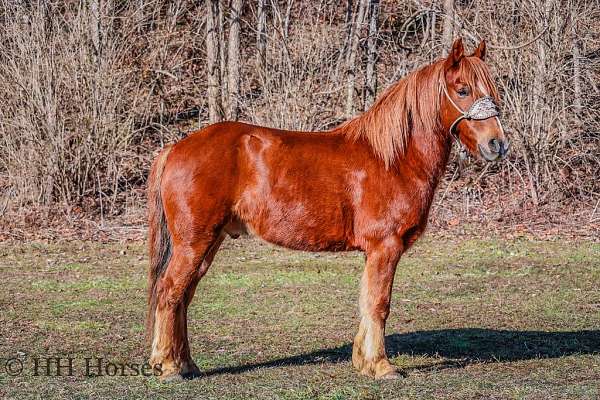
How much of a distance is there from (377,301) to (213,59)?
1255 cm

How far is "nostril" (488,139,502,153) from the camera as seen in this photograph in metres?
6.00

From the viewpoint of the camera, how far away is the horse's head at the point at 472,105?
602cm

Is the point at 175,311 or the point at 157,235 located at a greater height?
the point at 157,235

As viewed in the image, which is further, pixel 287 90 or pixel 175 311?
pixel 287 90

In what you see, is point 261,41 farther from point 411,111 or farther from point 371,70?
point 411,111

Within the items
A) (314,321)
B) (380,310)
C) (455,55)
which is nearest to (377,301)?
(380,310)

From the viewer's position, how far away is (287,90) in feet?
49.4

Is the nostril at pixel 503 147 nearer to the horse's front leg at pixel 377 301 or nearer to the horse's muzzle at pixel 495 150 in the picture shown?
the horse's muzzle at pixel 495 150

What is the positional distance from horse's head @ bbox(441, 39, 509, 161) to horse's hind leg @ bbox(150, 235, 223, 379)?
2003mm

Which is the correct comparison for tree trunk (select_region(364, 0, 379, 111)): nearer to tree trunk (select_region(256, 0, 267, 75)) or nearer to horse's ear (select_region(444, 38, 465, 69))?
tree trunk (select_region(256, 0, 267, 75))

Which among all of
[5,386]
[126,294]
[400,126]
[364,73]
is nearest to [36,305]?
[126,294]

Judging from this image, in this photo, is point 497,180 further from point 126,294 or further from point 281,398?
point 281,398

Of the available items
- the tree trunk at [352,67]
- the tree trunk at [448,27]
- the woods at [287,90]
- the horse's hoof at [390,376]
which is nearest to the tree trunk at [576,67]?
the woods at [287,90]

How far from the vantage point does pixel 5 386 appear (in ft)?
18.5
